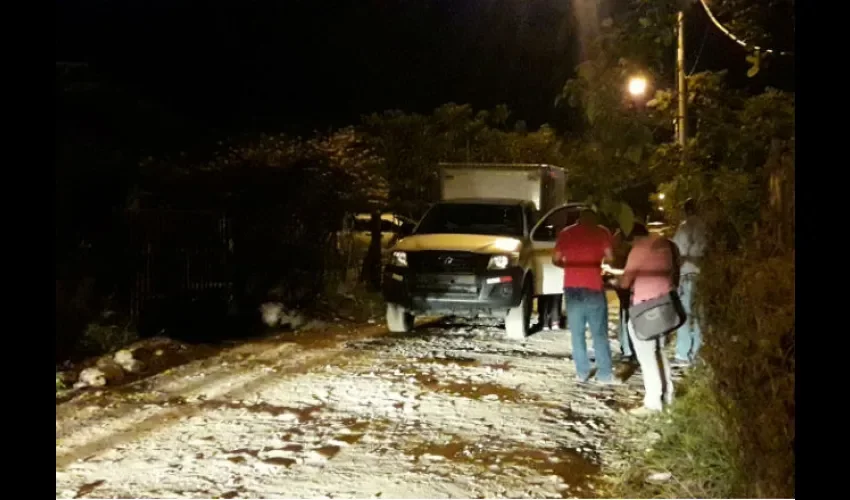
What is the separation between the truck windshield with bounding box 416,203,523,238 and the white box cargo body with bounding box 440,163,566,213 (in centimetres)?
289

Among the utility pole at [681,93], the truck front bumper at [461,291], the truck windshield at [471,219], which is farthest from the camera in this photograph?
the truck windshield at [471,219]

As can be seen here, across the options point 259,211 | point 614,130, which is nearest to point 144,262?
point 259,211

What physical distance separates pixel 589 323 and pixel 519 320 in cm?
290

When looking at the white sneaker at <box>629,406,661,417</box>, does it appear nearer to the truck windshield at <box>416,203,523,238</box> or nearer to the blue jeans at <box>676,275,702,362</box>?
the blue jeans at <box>676,275,702,362</box>

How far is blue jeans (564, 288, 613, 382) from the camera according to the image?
8008 mm

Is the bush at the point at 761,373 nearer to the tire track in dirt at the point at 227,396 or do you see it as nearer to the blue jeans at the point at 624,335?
the tire track in dirt at the point at 227,396

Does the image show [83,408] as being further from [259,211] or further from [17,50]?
[259,211]

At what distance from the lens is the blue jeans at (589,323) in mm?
A: 8008

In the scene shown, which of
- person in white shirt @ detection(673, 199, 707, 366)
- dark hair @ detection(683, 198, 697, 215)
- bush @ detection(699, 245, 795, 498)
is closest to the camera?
bush @ detection(699, 245, 795, 498)

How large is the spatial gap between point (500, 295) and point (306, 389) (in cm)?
336

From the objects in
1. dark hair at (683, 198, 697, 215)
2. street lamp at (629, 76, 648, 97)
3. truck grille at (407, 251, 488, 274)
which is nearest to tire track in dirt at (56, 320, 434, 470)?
truck grille at (407, 251, 488, 274)

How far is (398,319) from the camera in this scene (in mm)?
11344

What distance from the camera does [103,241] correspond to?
1083 cm

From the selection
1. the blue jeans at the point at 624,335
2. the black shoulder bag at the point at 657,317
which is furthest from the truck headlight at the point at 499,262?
the black shoulder bag at the point at 657,317
